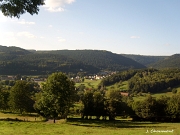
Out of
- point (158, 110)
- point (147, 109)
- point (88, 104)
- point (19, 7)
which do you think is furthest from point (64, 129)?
point (158, 110)

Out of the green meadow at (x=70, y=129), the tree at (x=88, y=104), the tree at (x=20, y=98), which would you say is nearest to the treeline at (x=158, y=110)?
the tree at (x=88, y=104)

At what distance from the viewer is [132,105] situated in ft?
251

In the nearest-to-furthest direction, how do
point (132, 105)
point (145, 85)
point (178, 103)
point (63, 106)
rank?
point (63, 106)
point (178, 103)
point (132, 105)
point (145, 85)

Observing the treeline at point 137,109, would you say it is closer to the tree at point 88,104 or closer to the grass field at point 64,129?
the tree at point 88,104

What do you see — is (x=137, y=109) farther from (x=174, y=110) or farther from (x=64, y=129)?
(x=64, y=129)

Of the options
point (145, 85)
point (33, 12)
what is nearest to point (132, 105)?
point (33, 12)

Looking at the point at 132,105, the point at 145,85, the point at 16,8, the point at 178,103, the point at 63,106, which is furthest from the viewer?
the point at 145,85

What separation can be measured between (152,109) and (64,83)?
114 ft

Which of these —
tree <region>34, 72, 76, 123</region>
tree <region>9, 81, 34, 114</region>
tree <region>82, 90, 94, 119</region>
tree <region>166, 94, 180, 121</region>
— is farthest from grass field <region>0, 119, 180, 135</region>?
tree <region>9, 81, 34, 114</region>

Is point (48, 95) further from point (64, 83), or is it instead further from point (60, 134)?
point (60, 134)

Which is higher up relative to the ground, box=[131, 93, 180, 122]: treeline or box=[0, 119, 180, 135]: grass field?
box=[0, 119, 180, 135]: grass field

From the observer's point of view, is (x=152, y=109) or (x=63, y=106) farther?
(x=152, y=109)

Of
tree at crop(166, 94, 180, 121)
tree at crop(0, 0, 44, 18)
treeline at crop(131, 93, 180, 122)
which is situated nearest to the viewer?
tree at crop(0, 0, 44, 18)

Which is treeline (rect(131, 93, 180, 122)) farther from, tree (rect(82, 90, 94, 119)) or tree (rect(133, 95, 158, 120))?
tree (rect(82, 90, 94, 119))
